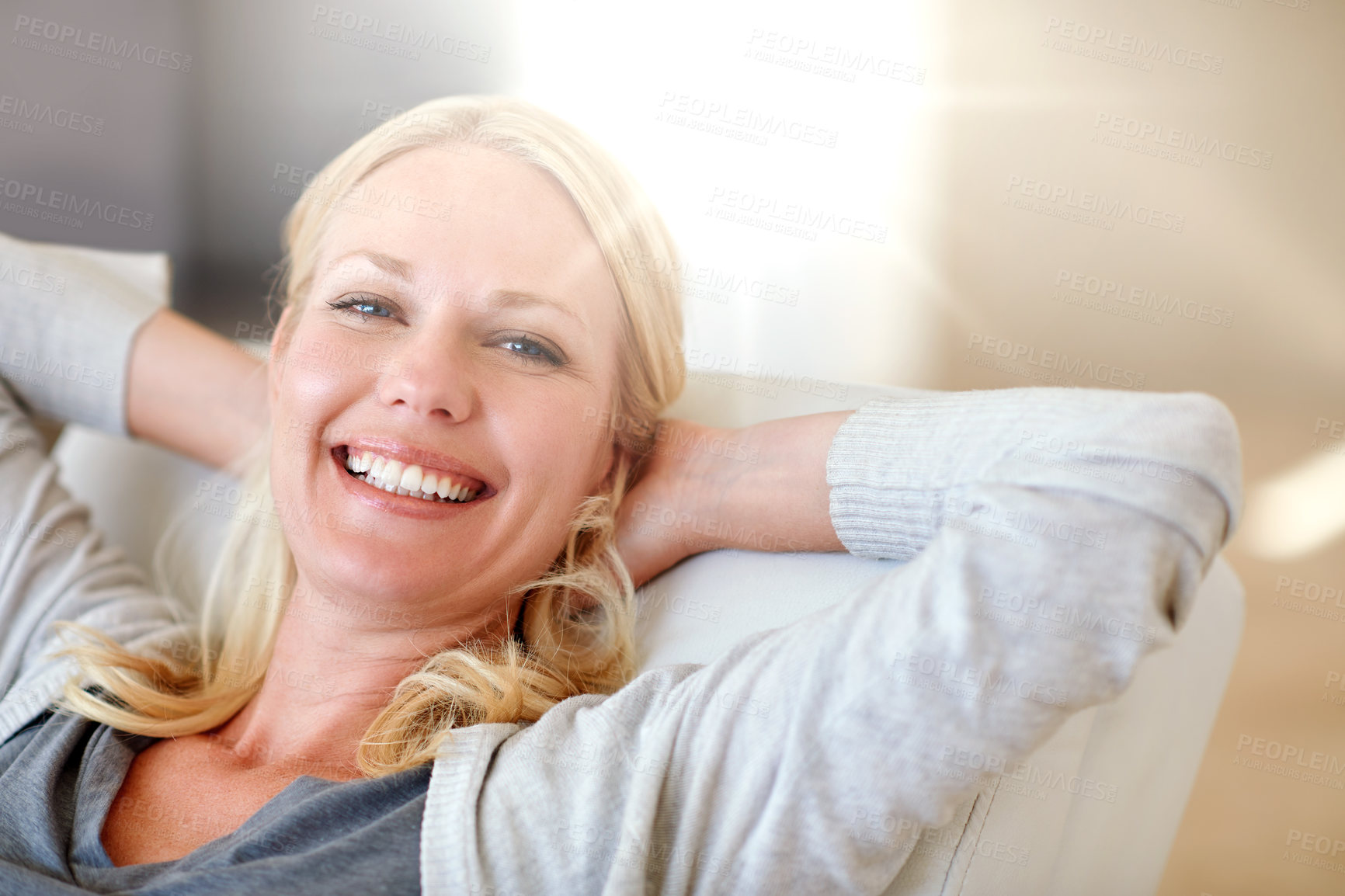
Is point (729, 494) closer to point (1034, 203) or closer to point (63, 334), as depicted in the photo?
point (1034, 203)

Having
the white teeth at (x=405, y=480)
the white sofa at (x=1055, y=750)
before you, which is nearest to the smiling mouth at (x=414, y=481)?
the white teeth at (x=405, y=480)

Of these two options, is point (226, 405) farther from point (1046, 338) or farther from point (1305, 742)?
point (1305, 742)

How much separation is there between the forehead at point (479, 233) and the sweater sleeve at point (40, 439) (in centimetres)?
48

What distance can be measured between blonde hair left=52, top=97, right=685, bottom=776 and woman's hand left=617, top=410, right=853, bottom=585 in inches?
1.2

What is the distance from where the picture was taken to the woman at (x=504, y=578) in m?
0.66

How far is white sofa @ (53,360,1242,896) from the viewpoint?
0.77 meters

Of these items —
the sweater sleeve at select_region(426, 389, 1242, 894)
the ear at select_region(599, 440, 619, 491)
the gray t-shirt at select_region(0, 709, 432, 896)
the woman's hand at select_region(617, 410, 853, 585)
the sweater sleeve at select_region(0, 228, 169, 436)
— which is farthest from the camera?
the sweater sleeve at select_region(0, 228, 169, 436)

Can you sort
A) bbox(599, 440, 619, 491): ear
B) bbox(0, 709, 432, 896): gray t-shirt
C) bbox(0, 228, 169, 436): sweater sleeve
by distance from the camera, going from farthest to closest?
bbox(0, 228, 169, 436): sweater sleeve
bbox(599, 440, 619, 491): ear
bbox(0, 709, 432, 896): gray t-shirt

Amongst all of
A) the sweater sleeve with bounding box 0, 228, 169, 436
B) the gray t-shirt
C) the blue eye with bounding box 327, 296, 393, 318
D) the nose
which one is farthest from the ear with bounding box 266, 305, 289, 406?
the gray t-shirt

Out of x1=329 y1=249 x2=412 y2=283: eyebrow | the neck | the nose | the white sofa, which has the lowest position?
the neck

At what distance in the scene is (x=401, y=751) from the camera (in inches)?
35.5

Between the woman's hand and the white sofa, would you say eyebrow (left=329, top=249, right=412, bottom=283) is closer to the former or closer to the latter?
the woman's hand

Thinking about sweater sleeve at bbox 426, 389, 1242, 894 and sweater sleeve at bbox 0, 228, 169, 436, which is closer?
sweater sleeve at bbox 426, 389, 1242, 894

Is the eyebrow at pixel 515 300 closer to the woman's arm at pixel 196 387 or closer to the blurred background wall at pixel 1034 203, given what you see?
the blurred background wall at pixel 1034 203
